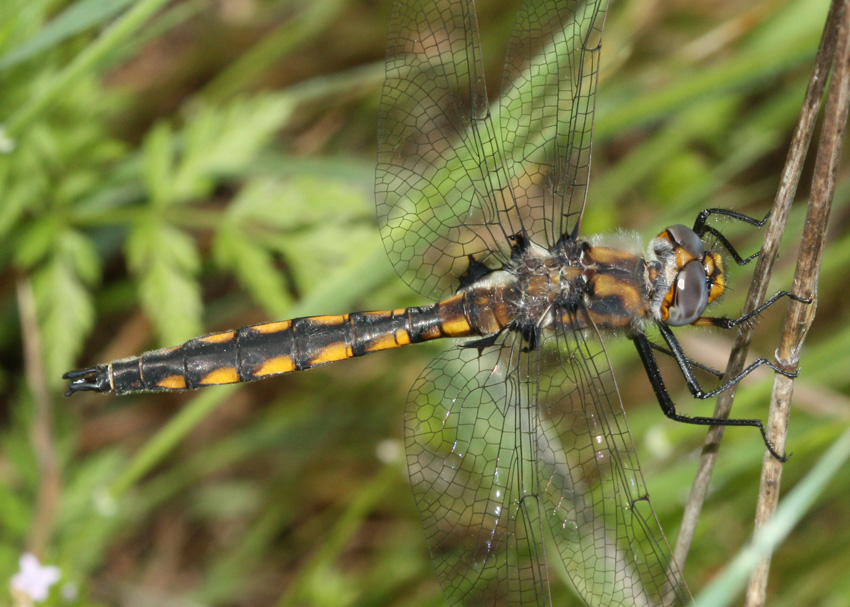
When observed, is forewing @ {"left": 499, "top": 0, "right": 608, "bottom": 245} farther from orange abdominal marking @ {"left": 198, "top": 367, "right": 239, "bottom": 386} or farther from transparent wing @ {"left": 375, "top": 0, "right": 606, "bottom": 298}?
orange abdominal marking @ {"left": 198, "top": 367, "right": 239, "bottom": 386}

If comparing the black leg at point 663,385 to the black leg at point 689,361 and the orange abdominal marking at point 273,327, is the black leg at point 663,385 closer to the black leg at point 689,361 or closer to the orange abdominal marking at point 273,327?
the black leg at point 689,361

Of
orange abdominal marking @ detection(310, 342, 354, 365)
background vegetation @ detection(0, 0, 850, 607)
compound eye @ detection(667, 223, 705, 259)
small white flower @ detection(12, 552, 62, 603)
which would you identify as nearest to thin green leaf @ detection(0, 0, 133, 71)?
background vegetation @ detection(0, 0, 850, 607)

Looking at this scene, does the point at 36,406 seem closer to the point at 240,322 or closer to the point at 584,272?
the point at 240,322

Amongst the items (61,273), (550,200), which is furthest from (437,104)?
(61,273)

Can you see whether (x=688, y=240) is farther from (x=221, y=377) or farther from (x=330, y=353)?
(x=221, y=377)

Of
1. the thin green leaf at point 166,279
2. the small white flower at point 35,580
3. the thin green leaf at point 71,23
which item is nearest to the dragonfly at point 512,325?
the thin green leaf at point 166,279

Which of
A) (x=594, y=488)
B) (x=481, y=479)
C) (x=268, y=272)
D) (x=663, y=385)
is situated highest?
(x=268, y=272)

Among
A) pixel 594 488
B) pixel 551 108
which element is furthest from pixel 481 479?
pixel 551 108

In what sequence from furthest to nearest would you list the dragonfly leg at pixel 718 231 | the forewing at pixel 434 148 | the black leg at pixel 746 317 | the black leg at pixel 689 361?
the forewing at pixel 434 148, the black leg at pixel 689 361, the dragonfly leg at pixel 718 231, the black leg at pixel 746 317
